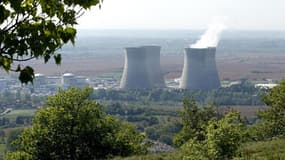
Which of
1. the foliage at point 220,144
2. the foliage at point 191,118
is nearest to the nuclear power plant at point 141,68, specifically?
the foliage at point 191,118

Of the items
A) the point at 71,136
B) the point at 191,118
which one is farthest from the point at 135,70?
the point at 71,136

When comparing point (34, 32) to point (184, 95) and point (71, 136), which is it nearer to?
point (71, 136)

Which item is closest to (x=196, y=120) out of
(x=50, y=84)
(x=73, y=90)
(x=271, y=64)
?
(x=73, y=90)

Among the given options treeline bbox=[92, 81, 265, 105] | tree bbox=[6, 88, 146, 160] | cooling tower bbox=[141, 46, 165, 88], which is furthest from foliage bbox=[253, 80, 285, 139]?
treeline bbox=[92, 81, 265, 105]

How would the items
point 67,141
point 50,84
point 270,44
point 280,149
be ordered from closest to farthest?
point 280,149 < point 67,141 < point 50,84 < point 270,44

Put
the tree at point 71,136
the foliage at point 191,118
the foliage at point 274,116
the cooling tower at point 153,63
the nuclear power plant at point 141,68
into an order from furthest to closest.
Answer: the cooling tower at point 153,63 < the nuclear power plant at point 141,68 < the foliage at point 274,116 < the foliage at point 191,118 < the tree at point 71,136

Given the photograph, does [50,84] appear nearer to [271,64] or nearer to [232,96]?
[232,96]

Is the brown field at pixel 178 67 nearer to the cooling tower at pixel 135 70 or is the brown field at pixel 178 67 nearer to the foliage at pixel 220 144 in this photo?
the cooling tower at pixel 135 70

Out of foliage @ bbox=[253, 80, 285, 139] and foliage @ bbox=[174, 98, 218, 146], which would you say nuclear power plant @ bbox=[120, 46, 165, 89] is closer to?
foliage @ bbox=[253, 80, 285, 139]
